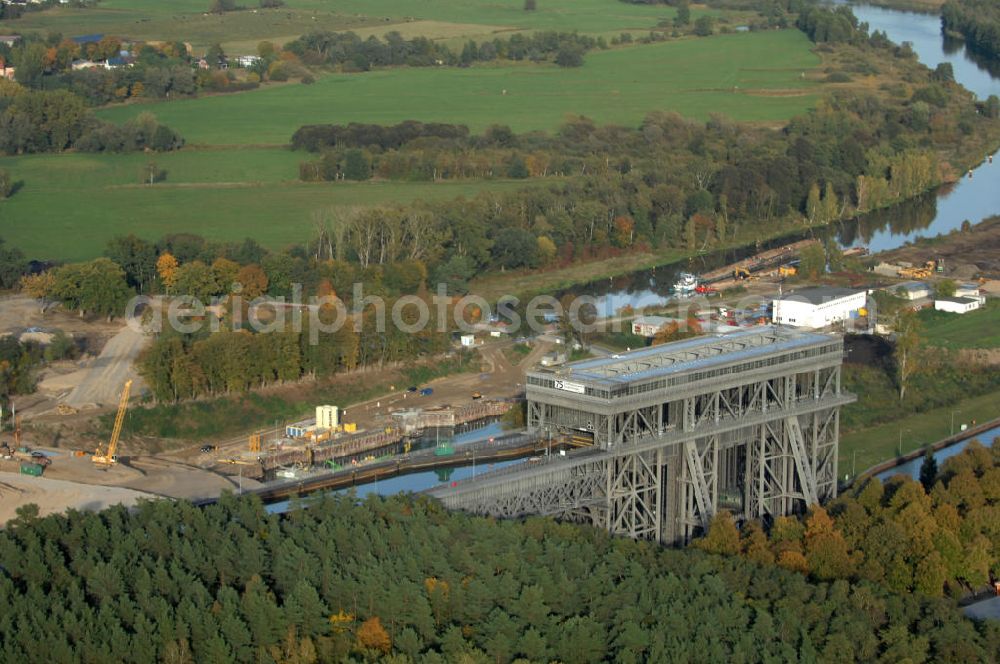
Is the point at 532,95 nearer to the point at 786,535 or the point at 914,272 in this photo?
the point at 914,272

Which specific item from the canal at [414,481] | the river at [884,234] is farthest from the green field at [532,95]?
the canal at [414,481]

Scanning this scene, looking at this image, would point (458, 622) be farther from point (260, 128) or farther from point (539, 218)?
point (260, 128)

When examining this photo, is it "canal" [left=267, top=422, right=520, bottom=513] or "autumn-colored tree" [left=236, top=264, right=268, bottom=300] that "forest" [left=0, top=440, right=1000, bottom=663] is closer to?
"canal" [left=267, top=422, right=520, bottom=513]

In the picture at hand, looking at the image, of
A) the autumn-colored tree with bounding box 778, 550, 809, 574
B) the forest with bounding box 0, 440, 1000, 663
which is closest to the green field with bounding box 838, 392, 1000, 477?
the autumn-colored tree with bounding box 778, 550, 809, 574

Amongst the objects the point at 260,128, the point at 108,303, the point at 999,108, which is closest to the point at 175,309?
the point at 108,303

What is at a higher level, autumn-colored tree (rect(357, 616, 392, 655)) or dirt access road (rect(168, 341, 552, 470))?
autumn-colored tree (rect(357, 616, 392, 655))

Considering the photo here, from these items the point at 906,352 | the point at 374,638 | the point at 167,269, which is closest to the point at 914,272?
the point at 906,352

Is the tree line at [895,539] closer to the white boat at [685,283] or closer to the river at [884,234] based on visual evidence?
the river at [884,234]
